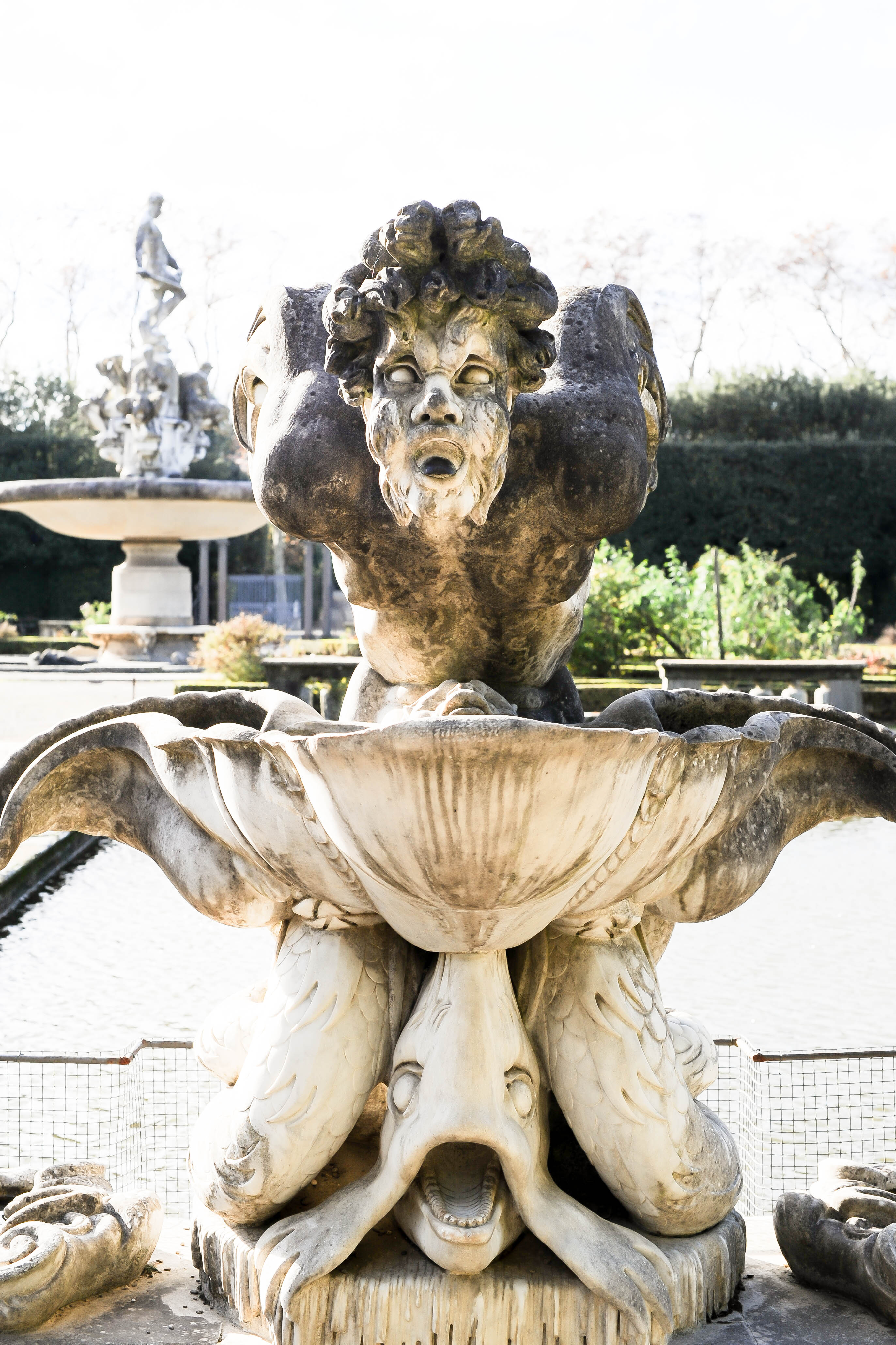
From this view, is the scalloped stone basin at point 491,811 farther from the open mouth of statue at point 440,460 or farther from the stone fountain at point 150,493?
the stone fountain at point 150,493

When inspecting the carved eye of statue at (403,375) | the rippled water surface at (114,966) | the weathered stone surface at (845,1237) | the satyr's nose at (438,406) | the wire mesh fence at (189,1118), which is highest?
the carved eye of statue at (403,375)

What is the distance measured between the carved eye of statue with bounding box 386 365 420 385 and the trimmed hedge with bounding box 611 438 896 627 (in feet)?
60.7

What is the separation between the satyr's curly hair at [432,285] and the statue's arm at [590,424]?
0.14m

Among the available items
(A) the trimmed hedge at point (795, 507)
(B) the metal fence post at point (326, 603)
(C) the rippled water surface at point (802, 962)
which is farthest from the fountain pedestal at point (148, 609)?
(C) the rippled water surface at point (802, 962)

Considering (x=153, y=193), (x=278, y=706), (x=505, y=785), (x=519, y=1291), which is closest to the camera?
(x=505, y=785)

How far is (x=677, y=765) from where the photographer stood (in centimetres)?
154

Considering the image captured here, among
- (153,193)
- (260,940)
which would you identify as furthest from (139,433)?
(260,940)

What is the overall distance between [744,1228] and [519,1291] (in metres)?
0.41

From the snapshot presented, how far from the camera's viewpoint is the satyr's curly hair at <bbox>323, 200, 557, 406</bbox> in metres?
1.47

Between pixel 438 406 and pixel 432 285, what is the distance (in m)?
0.14

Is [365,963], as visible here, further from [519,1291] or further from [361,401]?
[361,401]

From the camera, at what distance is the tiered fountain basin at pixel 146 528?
13203mm

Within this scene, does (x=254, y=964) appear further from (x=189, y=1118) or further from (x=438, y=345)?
(x=438, y=345)

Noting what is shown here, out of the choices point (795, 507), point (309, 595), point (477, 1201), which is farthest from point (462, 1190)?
point (795, 507)
